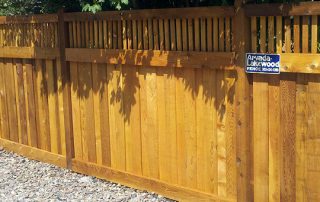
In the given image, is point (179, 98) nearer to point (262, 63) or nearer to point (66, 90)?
point (262, 63)

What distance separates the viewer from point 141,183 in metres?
5.72

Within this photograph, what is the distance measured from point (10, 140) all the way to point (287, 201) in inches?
184

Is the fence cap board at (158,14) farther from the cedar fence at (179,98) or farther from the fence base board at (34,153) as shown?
the fence base board at (34,153)

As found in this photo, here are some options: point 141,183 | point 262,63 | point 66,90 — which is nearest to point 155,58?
point 262,63

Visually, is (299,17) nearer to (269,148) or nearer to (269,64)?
(269,64)

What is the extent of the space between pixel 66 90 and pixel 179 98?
1.84 metres

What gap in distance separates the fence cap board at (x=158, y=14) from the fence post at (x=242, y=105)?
14 centimetres

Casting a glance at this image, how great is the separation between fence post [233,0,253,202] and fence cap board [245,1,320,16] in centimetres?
10

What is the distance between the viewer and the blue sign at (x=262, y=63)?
437cm

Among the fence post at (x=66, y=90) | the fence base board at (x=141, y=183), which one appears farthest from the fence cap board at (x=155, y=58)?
the fence base board at (x=141, y=183)

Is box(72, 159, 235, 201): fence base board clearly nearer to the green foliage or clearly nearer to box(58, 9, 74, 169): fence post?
box(58, 9, 74, 169): fence post

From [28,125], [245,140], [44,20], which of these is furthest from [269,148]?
[28,125]

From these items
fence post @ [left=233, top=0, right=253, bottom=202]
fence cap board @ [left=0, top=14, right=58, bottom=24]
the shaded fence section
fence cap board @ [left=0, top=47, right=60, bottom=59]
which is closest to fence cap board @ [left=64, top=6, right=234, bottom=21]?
the shaded fence section

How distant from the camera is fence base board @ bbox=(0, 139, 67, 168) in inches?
270
